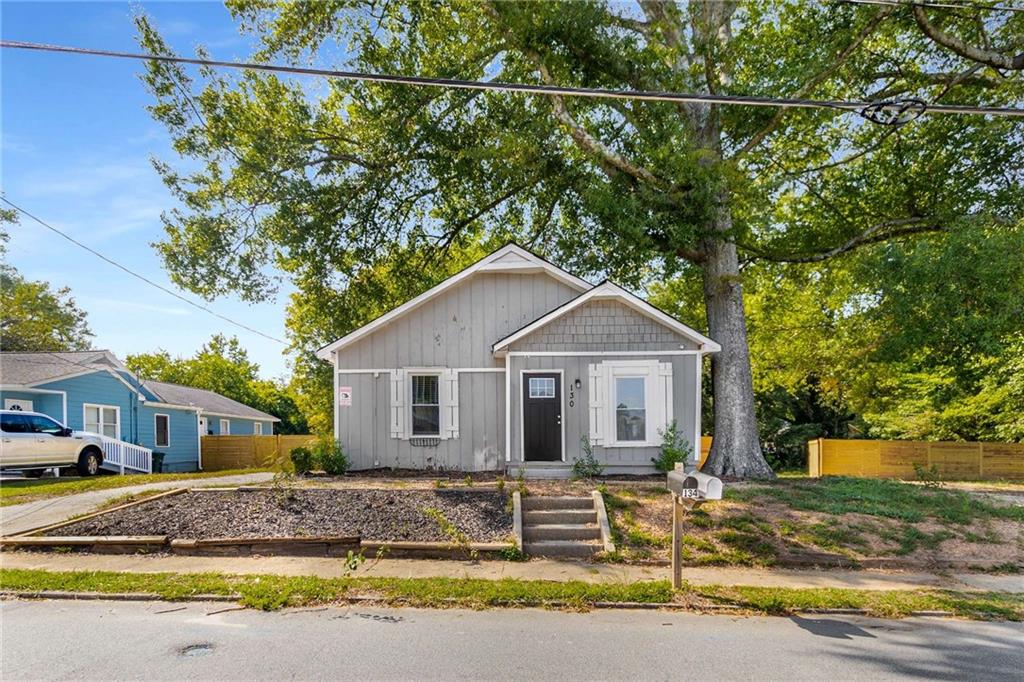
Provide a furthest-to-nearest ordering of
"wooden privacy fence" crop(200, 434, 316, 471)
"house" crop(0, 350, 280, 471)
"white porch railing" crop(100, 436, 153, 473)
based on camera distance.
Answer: "wooden privacy fence" crop(200, 434, 316, 471)
"white porch railing" crop(100, 436, 153, 473)
"house" crop(0, 350, 280, 471)

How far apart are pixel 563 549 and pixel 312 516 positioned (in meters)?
3.73

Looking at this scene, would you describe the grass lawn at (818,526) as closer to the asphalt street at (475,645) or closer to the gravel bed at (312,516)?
the asphalt street at (475,645)

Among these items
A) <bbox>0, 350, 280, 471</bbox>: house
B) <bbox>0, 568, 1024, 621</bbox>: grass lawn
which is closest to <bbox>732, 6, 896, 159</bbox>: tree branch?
<bbox>0, 568, 1024, 621</bbox>: grass lawn

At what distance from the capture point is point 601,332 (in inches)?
516

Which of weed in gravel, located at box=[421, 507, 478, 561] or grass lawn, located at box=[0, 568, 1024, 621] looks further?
weed in gravel, located at box=[421, 507, 478, 561]

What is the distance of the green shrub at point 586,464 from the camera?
1232 centimetres

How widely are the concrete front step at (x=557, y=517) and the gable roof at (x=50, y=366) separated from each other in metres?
17.7

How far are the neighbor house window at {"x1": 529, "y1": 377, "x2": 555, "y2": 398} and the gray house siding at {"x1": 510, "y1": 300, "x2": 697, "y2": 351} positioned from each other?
0.72 m

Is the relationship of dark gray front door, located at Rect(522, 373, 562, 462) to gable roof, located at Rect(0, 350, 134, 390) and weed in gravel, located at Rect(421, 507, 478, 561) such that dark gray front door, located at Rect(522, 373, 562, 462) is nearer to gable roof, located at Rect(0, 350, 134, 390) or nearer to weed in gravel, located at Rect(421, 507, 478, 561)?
weed in gravel, located at Rect(421, 507, 478, 561)

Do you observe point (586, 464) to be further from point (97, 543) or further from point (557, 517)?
point (97, 543)

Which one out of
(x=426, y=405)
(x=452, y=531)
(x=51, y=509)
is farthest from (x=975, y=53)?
(x=51, y=509)

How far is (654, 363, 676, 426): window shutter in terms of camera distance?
12.8 metres

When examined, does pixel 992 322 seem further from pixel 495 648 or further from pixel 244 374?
pixel 244 374

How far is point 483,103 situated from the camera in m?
15.7
